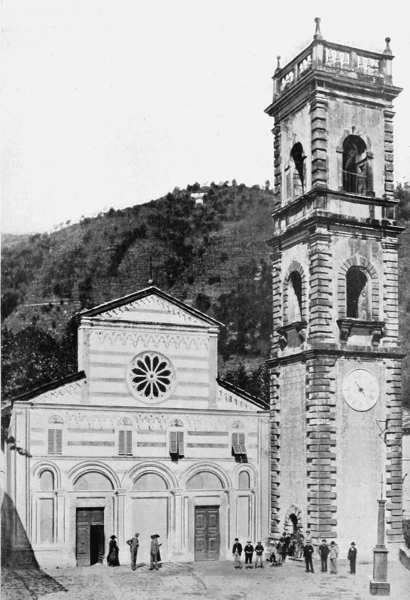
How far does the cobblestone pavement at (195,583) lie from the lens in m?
19.2

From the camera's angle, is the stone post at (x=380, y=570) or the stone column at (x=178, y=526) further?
the stone column at (x=178, y=526)

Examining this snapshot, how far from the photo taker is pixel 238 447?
25547 millimetres

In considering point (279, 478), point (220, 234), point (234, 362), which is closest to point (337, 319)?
point (279, 478)

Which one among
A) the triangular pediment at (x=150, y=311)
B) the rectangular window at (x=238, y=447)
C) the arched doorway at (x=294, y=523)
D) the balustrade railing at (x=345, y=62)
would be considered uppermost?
the balustrade railing at (x=345, y=62)

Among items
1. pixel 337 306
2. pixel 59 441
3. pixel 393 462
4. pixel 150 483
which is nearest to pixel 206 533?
pixel 150 483

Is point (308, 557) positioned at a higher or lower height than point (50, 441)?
lower

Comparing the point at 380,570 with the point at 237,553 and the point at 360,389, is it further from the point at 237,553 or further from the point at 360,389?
the point at 360,389

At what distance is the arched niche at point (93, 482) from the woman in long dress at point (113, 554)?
1.46 metres

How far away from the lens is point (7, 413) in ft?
82.2

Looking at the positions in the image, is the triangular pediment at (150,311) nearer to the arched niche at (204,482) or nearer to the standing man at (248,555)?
the arched niche at (204,482)

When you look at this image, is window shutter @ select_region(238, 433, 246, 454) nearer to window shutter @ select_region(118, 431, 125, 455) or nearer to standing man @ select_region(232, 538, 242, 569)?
standing man @ select_region(232, 538, 242, 569)

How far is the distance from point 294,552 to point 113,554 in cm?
511

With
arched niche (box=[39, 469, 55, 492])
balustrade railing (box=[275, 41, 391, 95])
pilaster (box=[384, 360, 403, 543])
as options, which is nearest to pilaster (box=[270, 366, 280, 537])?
pilaster (box=[384, 360, 403, 543])

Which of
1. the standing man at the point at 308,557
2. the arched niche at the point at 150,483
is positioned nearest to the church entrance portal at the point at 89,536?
the arched niche at the point at 150,483
